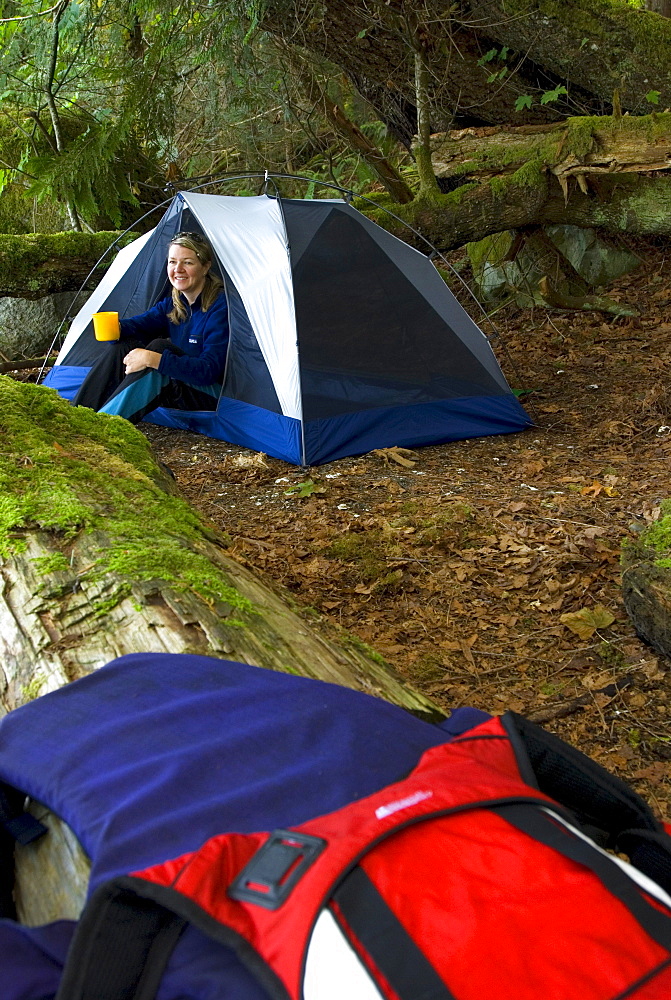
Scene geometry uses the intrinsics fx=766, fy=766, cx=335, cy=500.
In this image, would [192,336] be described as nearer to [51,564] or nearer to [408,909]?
[51,564]

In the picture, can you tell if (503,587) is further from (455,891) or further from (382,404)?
(455,891)

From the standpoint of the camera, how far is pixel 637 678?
286 cm

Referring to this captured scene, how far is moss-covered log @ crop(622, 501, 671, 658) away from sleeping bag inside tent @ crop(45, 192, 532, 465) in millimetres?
2515

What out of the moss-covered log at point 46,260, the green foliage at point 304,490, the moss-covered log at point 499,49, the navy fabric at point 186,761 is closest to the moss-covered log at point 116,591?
the navy fabric at point 186,761

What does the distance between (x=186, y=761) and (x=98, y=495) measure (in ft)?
4.38

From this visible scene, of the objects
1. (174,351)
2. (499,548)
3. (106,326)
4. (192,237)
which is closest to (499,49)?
(192,237)

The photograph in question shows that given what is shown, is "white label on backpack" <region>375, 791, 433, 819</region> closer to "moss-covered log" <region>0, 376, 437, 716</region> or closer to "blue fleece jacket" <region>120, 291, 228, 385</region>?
"moss-covered log" <region>0, 376, 437, 716</region>

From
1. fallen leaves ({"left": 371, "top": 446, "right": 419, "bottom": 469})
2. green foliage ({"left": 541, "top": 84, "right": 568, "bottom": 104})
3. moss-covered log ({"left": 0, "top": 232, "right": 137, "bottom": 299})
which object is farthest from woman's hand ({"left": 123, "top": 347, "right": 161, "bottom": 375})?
green foliage ({"left": 541, "top": 84, "right": 568, "bottom": 104})

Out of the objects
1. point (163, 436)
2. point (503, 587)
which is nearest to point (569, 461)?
point (503, 587)

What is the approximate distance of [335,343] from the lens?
5371mm

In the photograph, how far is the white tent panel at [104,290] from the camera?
20.6 feet

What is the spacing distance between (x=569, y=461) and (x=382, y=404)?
134 centimetres

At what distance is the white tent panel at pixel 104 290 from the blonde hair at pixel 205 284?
0.67 m

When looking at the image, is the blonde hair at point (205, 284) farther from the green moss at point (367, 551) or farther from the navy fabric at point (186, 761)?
the navy fabric at point (186, 761)
